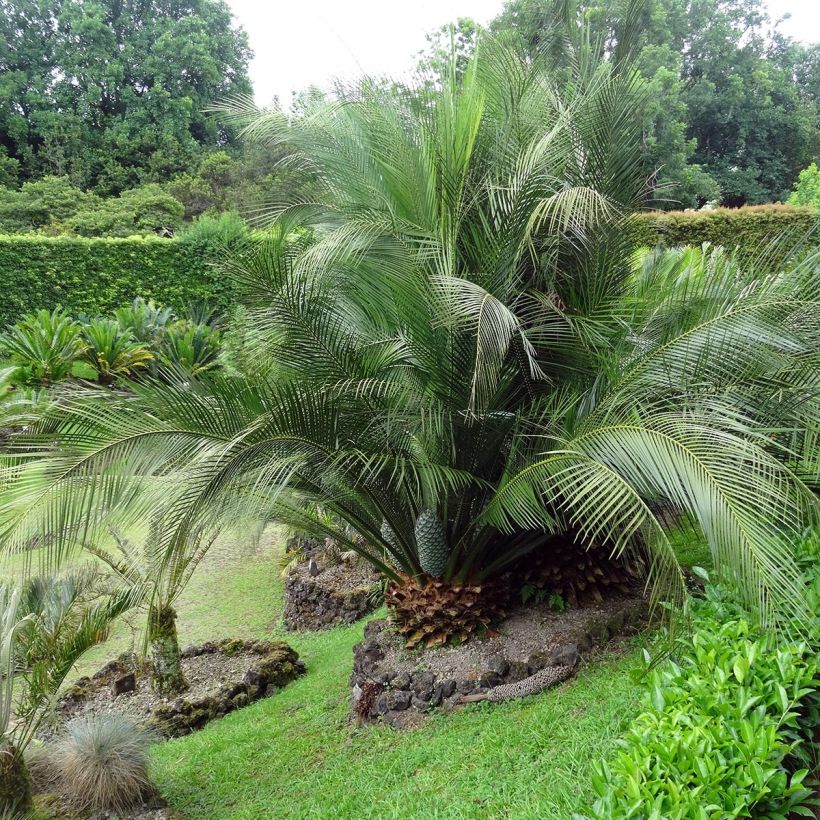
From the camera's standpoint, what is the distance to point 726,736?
2.02 m

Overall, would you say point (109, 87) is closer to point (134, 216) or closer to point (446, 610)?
point (134, 216)

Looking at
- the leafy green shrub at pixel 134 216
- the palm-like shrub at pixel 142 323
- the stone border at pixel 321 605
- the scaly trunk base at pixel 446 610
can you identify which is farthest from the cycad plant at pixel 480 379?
the leafy green shrub at pixel 134 216

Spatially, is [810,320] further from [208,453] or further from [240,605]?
[240,605]

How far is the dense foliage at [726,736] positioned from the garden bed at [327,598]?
4600 millimetres

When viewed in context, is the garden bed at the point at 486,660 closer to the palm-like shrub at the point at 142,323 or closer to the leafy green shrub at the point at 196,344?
the leafy green shrub at the point at 196,344

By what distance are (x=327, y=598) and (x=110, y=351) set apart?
21.2ft

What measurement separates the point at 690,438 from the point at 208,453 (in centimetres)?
204

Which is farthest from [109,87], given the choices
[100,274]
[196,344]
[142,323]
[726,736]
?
[726,736]

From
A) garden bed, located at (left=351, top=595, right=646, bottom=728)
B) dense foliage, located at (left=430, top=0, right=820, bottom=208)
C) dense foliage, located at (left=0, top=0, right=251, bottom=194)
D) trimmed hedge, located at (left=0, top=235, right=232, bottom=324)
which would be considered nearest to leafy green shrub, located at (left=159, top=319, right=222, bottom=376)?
trimmed hedge, located at (left=0, top=235, right=232, bottom=324)

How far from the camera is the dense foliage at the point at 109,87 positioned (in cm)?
2325

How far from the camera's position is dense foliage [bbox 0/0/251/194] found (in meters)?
23.2

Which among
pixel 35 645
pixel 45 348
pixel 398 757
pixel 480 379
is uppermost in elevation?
pixel 480 379

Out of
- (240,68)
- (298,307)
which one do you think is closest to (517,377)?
(298,307)

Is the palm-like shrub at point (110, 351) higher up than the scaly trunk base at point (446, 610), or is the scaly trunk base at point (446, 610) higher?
the palm-like shrub at point (110, 351)
